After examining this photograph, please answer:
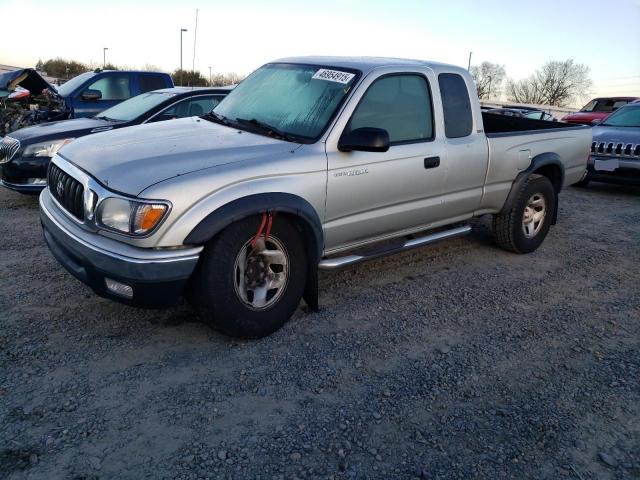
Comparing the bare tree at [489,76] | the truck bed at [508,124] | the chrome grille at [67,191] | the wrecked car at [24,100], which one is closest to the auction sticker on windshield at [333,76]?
the chrome grille at [67,191]

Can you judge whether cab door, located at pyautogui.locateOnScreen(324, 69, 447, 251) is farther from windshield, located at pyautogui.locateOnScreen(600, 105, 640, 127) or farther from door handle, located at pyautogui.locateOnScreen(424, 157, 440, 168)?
windshield, located at pyautogui.locateOnScreen(600, 105, 640, 127)

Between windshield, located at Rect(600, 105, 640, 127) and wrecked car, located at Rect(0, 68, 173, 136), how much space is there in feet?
26.6

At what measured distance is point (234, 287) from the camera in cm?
329

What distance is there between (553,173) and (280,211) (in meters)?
3.72

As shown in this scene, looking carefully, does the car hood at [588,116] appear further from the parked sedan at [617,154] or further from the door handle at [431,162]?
the door handle at [431,162]

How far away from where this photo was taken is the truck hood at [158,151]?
10.3ft

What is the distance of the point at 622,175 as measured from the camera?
29.1ft

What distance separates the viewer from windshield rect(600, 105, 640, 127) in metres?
9.49

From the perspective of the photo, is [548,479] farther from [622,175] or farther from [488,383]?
[622,175]

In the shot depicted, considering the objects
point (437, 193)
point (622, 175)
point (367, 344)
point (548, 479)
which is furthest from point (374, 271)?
point (622, 175)

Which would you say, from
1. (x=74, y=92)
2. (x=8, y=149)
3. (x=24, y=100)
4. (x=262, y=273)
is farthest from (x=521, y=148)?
(x=24, y=100)

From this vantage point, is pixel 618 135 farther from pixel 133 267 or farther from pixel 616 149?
pixel 133 267

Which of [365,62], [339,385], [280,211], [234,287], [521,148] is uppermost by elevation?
[365,62]

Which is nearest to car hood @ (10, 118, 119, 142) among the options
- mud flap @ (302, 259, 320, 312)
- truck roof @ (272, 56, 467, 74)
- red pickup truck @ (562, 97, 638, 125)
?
truck roof @ (272, 56, 467, 74)
